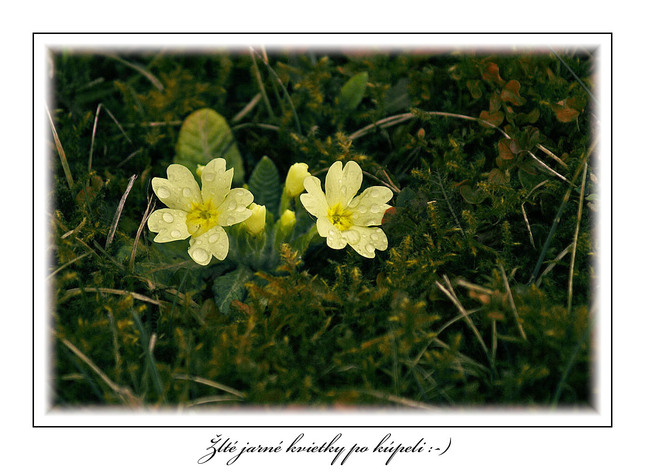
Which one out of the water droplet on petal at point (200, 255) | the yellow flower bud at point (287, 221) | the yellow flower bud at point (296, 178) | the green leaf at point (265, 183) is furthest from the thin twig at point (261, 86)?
the water droplet on petal at point (200, 255)

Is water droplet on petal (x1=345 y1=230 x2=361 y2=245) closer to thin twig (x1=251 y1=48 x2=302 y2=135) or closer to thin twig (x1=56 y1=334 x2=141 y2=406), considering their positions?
thin twig (x1=251 y1=48 x2=302 y2=135)

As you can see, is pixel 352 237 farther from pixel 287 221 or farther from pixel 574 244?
pixel 574 244

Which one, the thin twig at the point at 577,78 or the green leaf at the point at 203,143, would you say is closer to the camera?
the thin twig at the point at 577,78

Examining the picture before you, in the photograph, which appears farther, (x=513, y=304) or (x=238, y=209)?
(x=238, y=209)

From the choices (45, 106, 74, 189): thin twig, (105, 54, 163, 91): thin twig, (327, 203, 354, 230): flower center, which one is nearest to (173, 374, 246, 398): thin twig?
(327, 203, 354, 230): flower center

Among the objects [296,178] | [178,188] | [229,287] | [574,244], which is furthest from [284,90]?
[574,244]

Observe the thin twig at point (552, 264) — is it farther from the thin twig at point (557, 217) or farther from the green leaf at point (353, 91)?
the green leaf at point (353, 91)
